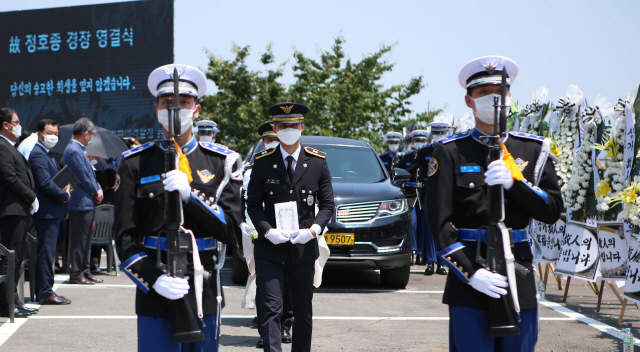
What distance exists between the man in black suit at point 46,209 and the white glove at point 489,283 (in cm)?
652

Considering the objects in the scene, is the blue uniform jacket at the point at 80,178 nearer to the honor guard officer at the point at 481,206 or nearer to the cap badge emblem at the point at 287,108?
the cap badge emblem at the point at 287,108

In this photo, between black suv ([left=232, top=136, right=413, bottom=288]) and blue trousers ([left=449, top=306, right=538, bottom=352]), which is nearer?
blue trousers ([left=449, top=306, right=538, bottom=352])

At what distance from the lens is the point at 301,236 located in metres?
5.59

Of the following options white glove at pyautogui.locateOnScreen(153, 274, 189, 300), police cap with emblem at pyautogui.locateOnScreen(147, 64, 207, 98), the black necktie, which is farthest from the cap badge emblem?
white glove at pyautogui.locateOnScreen(153, 274, 189, 300)

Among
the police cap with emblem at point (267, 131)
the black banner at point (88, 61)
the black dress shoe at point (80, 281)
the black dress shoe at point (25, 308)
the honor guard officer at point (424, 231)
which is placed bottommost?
the black dress shoe at point (80, 281)

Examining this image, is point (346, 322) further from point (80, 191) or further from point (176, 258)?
point (176, 258)

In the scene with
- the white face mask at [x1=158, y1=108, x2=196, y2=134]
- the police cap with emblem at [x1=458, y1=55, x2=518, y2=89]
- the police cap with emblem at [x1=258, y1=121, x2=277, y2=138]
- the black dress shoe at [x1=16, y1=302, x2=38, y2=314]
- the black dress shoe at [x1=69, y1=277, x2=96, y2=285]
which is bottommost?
the black dress shoe at [x1=69, y1=277, x2=96, y2=285]

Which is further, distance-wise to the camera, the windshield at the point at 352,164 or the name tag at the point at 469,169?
the windshield at the point at 352,164

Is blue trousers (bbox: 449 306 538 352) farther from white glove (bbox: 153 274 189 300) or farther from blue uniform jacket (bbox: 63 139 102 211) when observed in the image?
blue uniform jacket (bbox: 63 139 102 211)

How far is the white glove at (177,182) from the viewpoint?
3420 millimetres

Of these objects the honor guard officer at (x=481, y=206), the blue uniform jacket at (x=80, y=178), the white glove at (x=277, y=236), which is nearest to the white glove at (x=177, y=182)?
the honor guard officer at (x=481, y=206)

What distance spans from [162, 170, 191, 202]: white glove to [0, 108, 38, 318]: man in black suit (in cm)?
489

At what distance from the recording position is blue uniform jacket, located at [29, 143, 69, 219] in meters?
8.84

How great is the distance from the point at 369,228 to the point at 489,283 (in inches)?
255
